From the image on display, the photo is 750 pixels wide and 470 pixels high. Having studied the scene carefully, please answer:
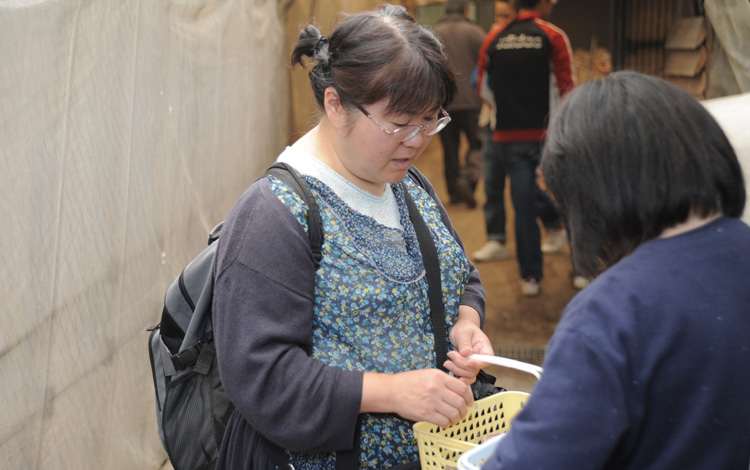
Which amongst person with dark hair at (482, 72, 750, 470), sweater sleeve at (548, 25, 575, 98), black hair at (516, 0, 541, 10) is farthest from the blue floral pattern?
black hair at (516, 0, 541, 10)

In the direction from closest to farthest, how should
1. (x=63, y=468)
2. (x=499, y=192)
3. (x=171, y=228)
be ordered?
1. (x=63, y=468)
2. (x=171, y=228)
3. (x=499, y=192)

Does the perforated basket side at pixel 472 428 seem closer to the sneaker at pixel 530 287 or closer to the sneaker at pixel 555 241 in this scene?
the sneaker at pixel 530 287

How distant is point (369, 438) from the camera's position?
64.9 inches

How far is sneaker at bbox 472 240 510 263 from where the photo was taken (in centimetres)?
645

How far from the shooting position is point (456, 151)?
818cm

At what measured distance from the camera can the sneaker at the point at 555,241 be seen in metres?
6.66

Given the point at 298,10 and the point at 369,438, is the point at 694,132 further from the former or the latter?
the point at 298,10

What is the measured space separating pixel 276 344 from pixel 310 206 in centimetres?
31

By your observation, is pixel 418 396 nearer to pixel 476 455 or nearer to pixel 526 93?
pixel 476 455

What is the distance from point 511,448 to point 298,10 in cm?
519

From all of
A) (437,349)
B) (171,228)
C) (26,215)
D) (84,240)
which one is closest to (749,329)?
(437,349)

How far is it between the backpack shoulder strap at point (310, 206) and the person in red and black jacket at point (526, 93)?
389cm

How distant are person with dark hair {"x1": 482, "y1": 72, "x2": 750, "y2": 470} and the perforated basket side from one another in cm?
43

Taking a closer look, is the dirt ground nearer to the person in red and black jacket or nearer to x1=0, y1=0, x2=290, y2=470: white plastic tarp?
the person in red and black jacket
